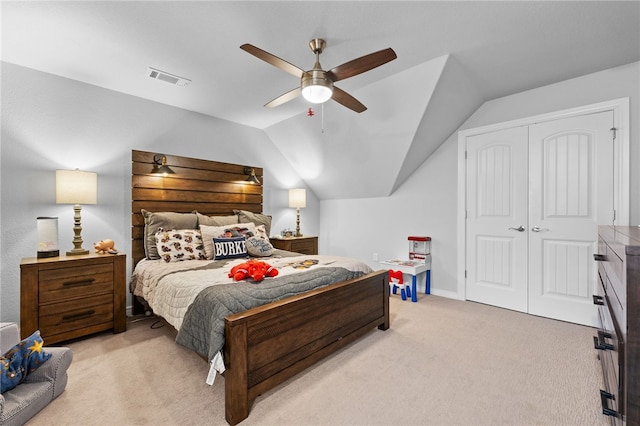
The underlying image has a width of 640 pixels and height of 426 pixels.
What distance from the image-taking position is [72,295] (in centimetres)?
246

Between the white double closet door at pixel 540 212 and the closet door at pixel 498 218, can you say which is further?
the closet door at pixel 498 218

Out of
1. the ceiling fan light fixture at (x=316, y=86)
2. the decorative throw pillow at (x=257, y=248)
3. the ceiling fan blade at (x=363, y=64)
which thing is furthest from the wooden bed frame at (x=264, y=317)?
the ceiling fan blade at (x=363, y=64)

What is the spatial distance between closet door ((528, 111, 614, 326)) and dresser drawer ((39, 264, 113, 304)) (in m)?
4.37

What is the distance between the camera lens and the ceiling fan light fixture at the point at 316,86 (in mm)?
2084

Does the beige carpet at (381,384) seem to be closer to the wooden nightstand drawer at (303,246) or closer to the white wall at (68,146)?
the white wall at (68,146)

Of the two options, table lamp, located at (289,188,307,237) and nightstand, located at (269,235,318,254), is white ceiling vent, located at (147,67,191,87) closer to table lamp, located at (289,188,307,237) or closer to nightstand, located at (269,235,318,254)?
table lamp, located at (289,188,307,237)

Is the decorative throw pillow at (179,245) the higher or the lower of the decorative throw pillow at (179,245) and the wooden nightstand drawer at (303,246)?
the higher

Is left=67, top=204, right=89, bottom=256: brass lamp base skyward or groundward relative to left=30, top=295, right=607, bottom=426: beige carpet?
skyward

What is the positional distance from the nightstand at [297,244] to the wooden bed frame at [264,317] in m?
0.99

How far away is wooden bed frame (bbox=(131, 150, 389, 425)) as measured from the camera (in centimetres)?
157

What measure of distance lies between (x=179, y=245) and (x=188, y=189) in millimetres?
980

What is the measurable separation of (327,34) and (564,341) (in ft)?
10.8

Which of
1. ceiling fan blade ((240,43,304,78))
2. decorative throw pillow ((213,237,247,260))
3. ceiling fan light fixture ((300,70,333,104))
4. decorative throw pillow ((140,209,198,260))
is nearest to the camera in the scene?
ceiling fan blade ((240,43,304,78))

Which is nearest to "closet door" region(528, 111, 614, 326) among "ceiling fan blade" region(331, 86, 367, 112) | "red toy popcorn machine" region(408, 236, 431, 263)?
"red toy popcorn machine" region(408, 236, 431, 263)
